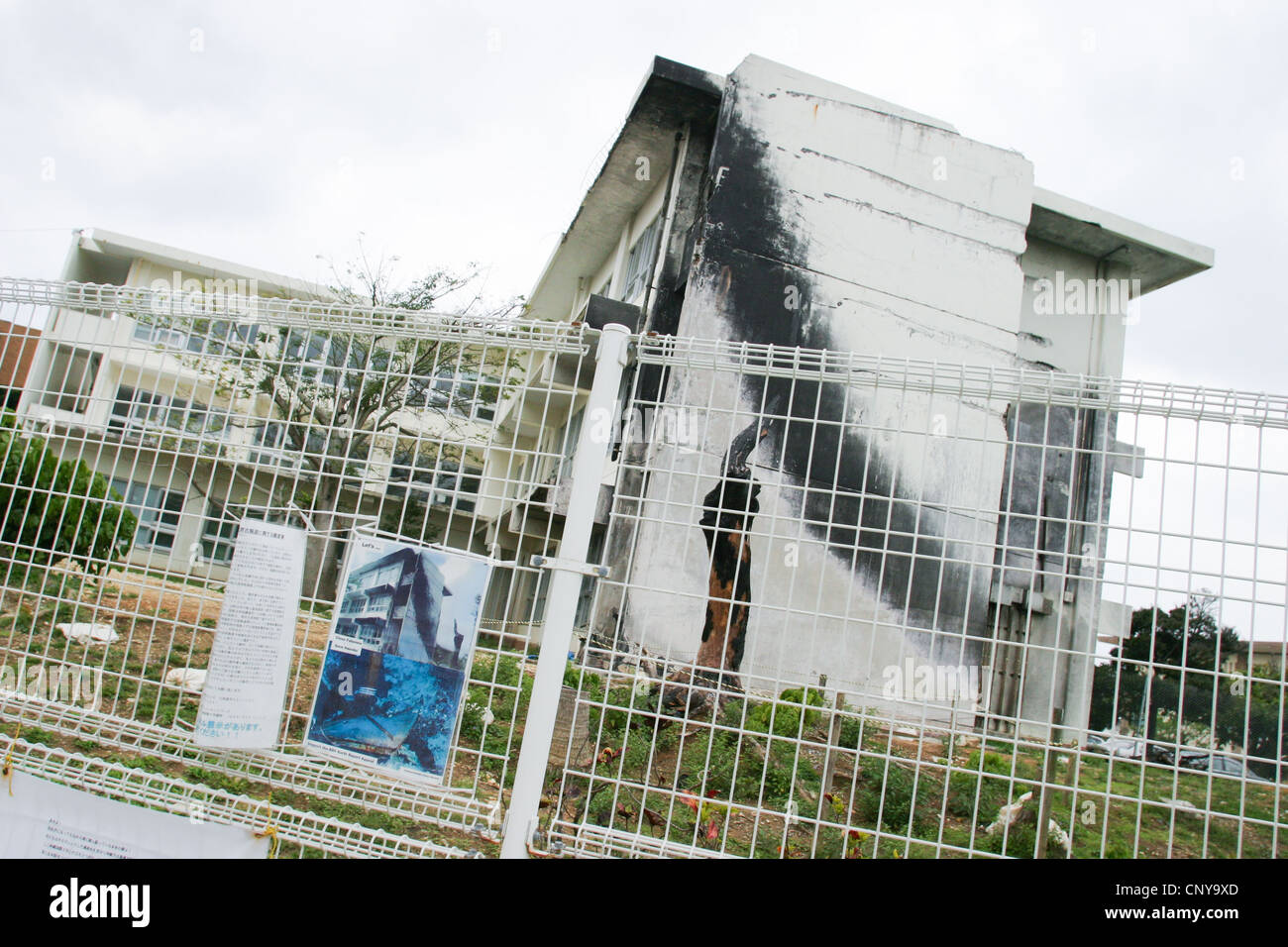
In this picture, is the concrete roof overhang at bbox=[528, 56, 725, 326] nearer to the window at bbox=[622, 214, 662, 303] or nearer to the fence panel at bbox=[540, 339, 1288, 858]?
the window at bbox=[622, 214, 662, 303]

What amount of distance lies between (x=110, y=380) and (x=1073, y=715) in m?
13.6

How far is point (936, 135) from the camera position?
12219 mm

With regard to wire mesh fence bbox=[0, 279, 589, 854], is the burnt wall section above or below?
above

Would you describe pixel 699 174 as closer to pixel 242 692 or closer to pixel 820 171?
pixel 820 171

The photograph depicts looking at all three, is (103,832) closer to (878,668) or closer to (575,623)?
(575,623)

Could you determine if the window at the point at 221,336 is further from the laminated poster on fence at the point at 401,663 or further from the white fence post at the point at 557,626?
the white fence post at the point at 557,626

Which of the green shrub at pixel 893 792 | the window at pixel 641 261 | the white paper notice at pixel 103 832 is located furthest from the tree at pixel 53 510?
the window at pixel 641 261

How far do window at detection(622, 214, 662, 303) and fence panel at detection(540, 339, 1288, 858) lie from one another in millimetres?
3277

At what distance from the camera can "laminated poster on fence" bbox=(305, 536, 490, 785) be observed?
2766mm

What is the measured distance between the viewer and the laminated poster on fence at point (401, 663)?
9.07ft

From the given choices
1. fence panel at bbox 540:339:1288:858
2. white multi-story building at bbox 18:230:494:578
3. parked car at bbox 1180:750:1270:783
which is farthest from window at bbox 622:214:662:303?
parked car at bbox 1180:750:1270:783

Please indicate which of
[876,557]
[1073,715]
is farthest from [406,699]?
[1073,715]

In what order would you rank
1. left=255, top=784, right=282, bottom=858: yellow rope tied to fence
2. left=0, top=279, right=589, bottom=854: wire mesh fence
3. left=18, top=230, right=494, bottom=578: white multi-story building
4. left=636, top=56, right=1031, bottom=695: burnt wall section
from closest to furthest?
left=255, top=784, right=282, bottom=858: yellow rope tied to fence, left=0, top=279, right=589, bottom=854: wire mesh fence, left=18, top=230, right=494, bottom=578: white multi-story building, left=636, top=56, right=1031, bottom=695: burnt wall section

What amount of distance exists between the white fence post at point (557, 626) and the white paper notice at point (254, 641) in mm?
931
